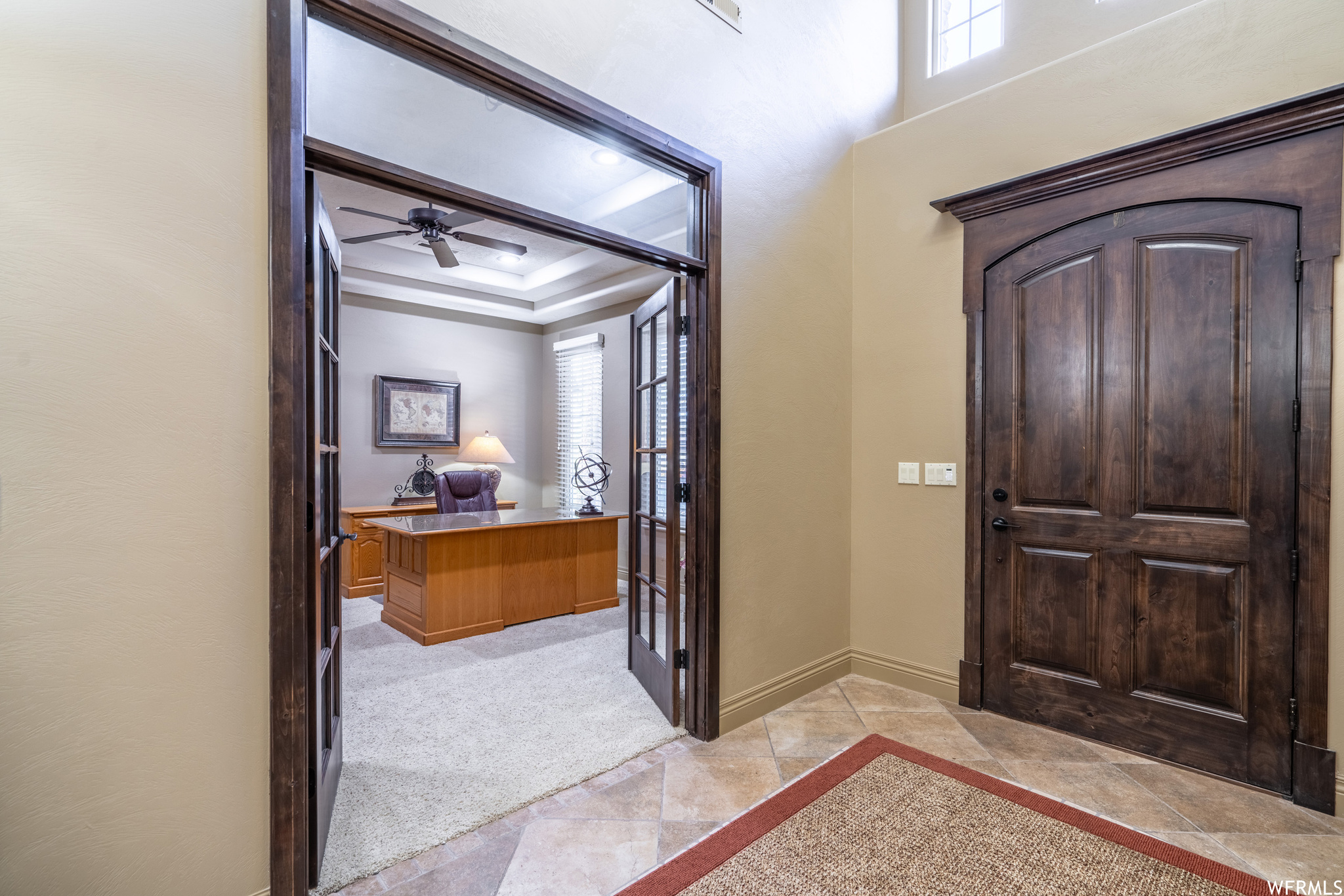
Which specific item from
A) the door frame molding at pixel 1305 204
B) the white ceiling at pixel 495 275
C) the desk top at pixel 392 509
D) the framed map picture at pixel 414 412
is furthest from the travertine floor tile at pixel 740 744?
the framed map picture at pixel 414 412

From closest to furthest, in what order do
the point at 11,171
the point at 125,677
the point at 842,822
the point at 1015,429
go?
1. the point at 11,171
2. the point at 125,677
3. the point at 842,822
4. the point at 1015,429

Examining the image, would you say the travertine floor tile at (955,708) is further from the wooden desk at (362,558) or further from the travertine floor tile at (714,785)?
the wooden desk at (362,558)

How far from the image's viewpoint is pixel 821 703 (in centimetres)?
301

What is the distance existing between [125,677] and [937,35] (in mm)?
4750

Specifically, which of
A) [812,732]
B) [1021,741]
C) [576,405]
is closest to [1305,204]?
[1021,741]

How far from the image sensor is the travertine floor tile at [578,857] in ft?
5.69

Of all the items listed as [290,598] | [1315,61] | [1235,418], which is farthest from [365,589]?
[1315,61]

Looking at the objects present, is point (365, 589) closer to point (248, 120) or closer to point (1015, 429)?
point (248, 120)

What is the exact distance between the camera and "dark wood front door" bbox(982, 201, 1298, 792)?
7.30 ft

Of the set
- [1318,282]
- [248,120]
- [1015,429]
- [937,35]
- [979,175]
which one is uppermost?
[937,35]

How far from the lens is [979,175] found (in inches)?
116

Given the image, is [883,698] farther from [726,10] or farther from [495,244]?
[495,244]

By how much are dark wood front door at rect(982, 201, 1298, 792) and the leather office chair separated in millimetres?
4090

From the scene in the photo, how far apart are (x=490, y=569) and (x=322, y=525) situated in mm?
2416
